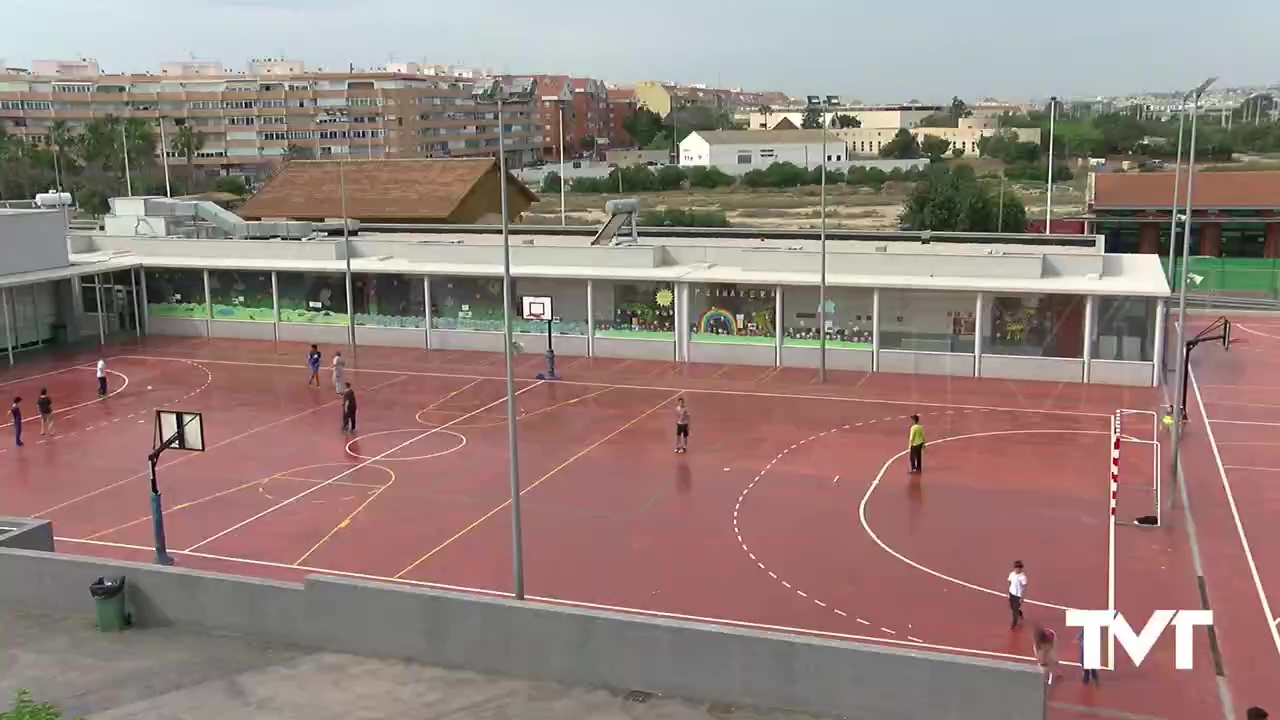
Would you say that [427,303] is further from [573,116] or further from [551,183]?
[573,116]

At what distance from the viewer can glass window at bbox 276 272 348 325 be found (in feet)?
126

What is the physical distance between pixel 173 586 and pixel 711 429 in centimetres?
1427

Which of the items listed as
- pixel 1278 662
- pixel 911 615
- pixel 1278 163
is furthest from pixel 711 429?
pixel 1278 163

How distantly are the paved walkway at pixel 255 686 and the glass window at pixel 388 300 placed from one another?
23993 millimetres

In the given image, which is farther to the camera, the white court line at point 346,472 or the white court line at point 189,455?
the white court line at point 189,455

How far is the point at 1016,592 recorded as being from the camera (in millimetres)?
14969

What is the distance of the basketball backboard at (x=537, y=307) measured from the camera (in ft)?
115

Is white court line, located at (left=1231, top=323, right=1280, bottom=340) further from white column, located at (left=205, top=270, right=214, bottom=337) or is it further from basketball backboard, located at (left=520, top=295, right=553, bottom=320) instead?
white column, located at (left=205, top=270, right=214, bottom=337)

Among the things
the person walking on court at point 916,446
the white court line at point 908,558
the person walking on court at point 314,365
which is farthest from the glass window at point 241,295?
the person walking on court at point 916,446

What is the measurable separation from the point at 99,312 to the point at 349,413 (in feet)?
57.2

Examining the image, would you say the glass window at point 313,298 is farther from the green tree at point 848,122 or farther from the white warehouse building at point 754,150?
the green tree at point 848,122

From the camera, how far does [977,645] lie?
14.6 meters

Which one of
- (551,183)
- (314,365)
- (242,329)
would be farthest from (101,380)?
(551,183)

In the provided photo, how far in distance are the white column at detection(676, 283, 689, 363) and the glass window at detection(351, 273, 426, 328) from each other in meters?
8.72
